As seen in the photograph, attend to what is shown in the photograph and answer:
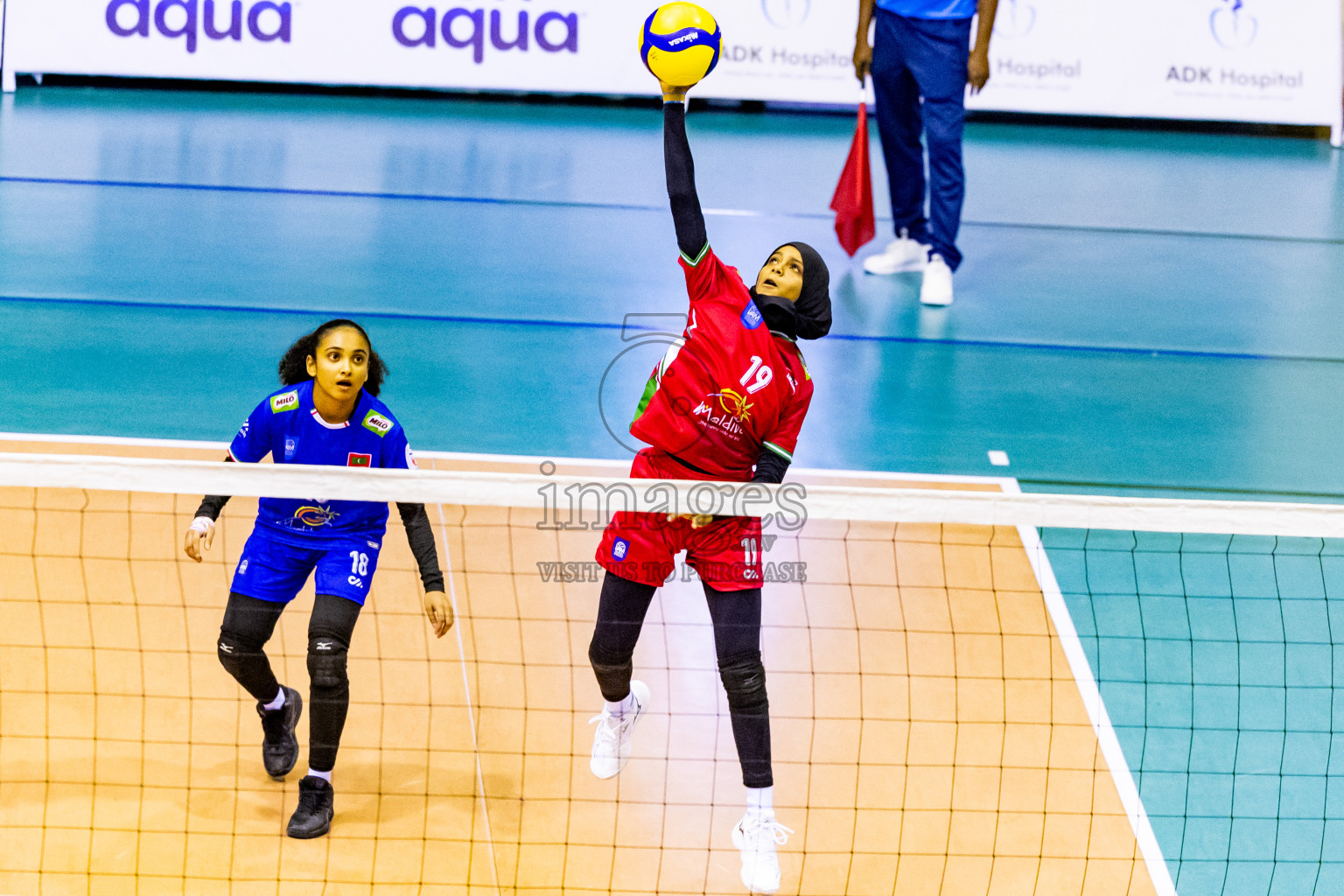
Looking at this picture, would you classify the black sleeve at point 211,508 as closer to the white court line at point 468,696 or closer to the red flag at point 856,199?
the white court line at point 468,696

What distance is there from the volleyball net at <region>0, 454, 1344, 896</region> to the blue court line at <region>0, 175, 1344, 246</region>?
4.71 metres

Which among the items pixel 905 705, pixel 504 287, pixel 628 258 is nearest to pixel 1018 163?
pixel 628 258

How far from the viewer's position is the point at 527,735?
5.08m

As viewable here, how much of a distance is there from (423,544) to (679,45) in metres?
1.81

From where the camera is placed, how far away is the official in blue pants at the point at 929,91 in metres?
8.84

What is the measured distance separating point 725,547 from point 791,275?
0.92 m

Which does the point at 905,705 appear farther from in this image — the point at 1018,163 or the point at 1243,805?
the point at 1018,163

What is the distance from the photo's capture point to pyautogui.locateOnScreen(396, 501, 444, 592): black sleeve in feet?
14.6

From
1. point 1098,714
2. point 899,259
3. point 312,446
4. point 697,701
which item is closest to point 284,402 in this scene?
point 312,446

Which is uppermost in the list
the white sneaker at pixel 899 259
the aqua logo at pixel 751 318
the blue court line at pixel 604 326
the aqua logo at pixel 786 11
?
the aqua logo at pixel 786 11

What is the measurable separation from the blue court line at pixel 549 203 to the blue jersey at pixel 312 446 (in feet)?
21.4

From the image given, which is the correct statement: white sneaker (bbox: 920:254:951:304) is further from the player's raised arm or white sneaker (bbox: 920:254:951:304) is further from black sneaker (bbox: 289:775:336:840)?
black sneaker (bbox: 289:775:336:840)

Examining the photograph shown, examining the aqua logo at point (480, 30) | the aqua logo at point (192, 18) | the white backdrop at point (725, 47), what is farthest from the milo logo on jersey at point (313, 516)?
the aqua logo at point (192, 18)

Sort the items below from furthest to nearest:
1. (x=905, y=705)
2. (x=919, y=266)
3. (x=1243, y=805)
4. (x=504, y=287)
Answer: (x=919, y=266), (x=504, y=287), (x=905, y=705), (x=1243, y=805)
